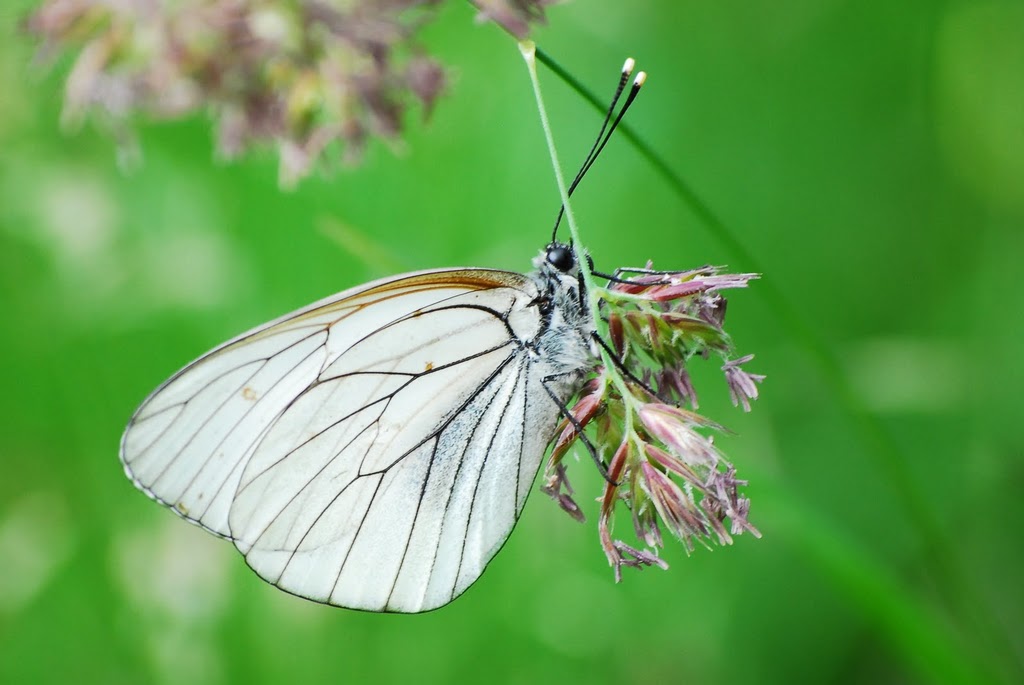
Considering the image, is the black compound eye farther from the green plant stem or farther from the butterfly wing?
the green plant stem

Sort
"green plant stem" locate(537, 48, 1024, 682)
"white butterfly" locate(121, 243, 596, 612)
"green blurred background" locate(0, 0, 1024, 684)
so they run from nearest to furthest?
"green plant stem" locate(537, 48, 1024, 682), "white butterfly" locate(121, 243, 596, 612), "green blurred background" locate(0, 0, 1024, 684)

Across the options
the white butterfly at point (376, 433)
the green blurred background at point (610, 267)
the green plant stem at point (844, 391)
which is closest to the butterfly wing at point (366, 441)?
the white butterfly at point (376, 433)

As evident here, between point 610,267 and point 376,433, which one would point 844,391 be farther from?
point 610,267

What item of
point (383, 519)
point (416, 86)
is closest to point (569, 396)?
point (383, 519)

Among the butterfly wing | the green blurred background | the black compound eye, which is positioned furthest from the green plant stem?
the green blurred background

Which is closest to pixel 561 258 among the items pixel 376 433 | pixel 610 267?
pixel 376 433

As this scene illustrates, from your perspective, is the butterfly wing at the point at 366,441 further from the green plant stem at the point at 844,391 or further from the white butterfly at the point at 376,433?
the green plant stem at the point at 844,391

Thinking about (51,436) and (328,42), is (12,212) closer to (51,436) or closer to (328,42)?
(51,436)

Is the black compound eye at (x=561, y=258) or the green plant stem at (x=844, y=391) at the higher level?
the black compound eye at (x=561, y=258)
